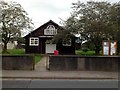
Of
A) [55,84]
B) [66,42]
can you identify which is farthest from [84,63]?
[66,42]

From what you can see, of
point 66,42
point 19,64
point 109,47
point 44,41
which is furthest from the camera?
point 44,41

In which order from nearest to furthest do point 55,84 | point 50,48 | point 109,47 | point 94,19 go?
point 55,84, point 109,47, point 94,19, point 50,48

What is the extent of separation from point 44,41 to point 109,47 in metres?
32.7

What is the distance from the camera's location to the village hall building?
5038 cm

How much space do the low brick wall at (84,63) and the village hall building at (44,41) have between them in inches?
1230

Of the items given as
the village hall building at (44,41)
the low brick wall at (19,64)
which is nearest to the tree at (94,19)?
the village hall building at (44,41)

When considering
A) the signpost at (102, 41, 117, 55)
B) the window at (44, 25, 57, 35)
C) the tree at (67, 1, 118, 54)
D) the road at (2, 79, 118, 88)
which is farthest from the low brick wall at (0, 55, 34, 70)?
the window at (44, 25, 57, 35)

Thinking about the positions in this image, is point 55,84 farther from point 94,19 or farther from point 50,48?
point 50,48

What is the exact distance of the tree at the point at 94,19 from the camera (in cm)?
3378

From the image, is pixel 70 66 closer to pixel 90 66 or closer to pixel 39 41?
pixel 90 66

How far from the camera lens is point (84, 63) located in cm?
1873

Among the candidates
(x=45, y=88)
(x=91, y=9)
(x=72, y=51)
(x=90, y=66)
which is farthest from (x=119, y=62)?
(x=72, y=51)

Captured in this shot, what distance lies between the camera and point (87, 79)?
49.8 ft

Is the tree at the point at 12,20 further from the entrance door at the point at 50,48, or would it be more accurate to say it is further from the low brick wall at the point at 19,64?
the low brick wall at the point at 19,64
